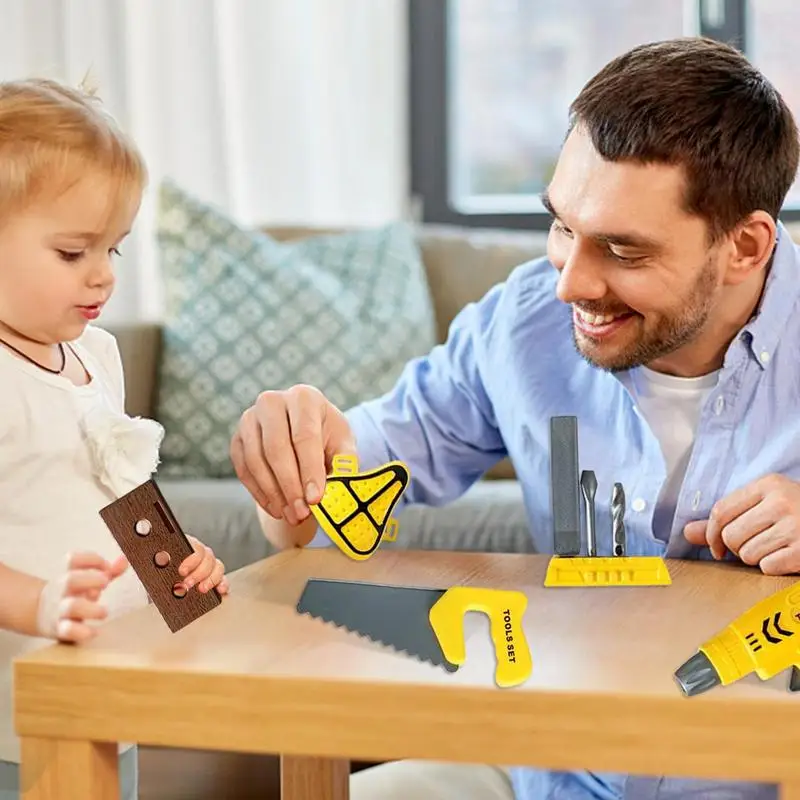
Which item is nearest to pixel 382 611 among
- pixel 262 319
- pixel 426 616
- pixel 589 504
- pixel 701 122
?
pixel 426 616

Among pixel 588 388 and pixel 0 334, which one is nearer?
pixel 0 334

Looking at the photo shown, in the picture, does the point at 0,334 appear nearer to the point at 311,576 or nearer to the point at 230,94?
the point at 311,576

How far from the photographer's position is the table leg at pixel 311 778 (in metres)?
1.19

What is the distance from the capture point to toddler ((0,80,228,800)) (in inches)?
42.8

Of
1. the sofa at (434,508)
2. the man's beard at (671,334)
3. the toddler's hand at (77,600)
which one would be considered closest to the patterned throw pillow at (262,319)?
the sofa at (434,508)

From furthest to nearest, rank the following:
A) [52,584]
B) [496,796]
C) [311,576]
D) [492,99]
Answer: [492,99] → [496,796] → [311,576] → [52,584]

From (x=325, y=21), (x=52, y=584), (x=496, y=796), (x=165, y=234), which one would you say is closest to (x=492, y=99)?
(x=325, y=21)

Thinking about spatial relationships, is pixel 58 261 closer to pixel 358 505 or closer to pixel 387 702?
pixel 358 505

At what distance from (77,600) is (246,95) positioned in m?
2.68

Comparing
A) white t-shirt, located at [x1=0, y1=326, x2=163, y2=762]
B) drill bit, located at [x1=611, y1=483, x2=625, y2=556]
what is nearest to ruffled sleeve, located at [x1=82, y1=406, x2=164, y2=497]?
white t-shirt, located at [x1=0, y1=326, x2=163, y2=762]

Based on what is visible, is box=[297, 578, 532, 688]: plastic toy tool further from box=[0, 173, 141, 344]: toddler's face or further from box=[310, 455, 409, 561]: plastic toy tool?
box=[0, 173, 141, 344]: toddler's face

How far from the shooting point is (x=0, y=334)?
1131mm

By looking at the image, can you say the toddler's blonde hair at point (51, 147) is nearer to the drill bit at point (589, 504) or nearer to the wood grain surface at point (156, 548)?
the wood grain surface at point (156, 548)

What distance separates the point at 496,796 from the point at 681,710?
622 millimetres
